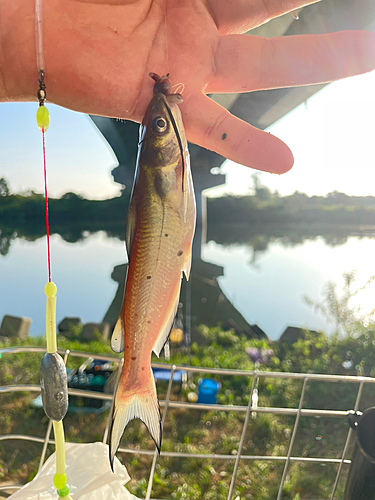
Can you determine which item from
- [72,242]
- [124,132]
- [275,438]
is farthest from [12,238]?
[275,438]

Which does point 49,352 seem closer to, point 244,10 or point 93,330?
point 244,10

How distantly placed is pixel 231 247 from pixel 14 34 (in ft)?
21.0

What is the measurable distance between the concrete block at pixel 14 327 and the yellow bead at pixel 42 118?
3.76 meters

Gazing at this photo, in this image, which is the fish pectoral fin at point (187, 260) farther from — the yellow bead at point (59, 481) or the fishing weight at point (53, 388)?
the yellow bead at point (59, 481)

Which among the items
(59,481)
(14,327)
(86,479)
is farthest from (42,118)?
(14,327)

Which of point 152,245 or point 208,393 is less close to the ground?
point 152,245

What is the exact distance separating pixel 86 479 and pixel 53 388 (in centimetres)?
45

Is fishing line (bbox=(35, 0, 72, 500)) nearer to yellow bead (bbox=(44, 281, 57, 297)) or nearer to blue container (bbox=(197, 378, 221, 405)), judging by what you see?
yellow bead (bbox=(44, 281, 57, 297))

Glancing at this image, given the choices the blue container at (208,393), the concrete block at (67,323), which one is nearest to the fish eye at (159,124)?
the blue container at (208,393)

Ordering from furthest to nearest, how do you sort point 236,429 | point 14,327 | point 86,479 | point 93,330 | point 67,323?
1. point 67,323
2. point 93,330
3. point 14,327
4. point 236,429
5. point 86,479

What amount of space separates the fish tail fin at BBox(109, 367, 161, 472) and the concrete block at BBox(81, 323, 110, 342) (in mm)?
3801

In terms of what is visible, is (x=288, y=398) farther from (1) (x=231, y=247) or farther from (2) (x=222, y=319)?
(1) (x=231, y=247)

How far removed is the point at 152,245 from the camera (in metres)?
0.58

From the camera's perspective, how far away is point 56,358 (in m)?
0.63
